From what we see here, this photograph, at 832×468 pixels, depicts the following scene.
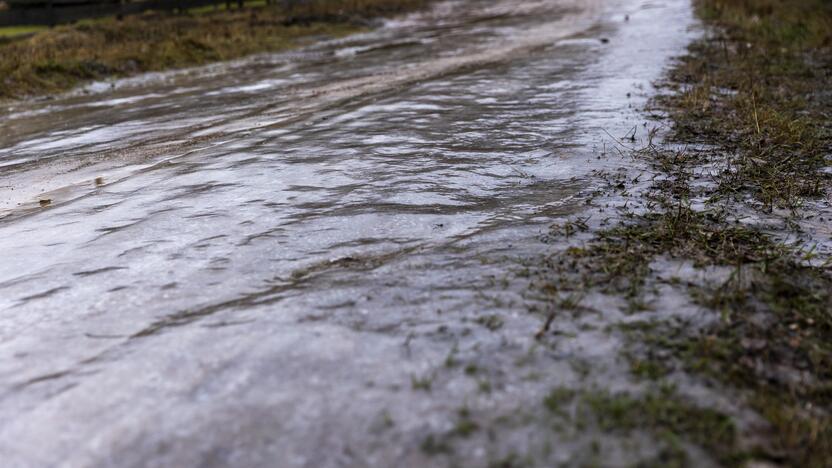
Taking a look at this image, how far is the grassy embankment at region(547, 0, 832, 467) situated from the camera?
2.53 metres

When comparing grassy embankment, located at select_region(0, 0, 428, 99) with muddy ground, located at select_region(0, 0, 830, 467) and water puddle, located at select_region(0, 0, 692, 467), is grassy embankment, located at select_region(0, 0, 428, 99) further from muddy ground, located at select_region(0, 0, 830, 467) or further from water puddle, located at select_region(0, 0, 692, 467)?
muddy ground, located at select_region(0, 0, 830, 467)

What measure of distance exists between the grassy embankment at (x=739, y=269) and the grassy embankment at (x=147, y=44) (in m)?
10.4

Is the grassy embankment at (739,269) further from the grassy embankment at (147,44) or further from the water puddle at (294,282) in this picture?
the grassy embankment at (147,44)

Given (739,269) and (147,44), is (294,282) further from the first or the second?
(147,44)

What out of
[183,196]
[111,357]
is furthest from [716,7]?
[111,357]

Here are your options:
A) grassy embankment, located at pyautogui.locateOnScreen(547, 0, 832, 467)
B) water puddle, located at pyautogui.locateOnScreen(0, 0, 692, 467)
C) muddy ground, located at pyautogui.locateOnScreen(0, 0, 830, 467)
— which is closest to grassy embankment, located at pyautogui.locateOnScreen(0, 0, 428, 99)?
water puddle, located at pyautogui.locateOnScreen(0, 0, 692, 467)

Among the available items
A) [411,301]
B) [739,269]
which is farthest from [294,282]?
[739,269]

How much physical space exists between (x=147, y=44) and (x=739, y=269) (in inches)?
606

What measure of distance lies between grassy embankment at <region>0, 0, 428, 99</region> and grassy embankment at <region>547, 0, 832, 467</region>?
10.4 metres

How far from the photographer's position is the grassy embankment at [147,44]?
13.1 m

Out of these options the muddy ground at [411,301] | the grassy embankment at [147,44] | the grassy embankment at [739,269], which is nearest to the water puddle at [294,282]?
the muddy ground at [411,301]

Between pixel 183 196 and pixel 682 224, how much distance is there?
335cm

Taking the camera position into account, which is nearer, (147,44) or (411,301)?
(411,301)

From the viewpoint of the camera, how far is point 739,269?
346 centimetres
